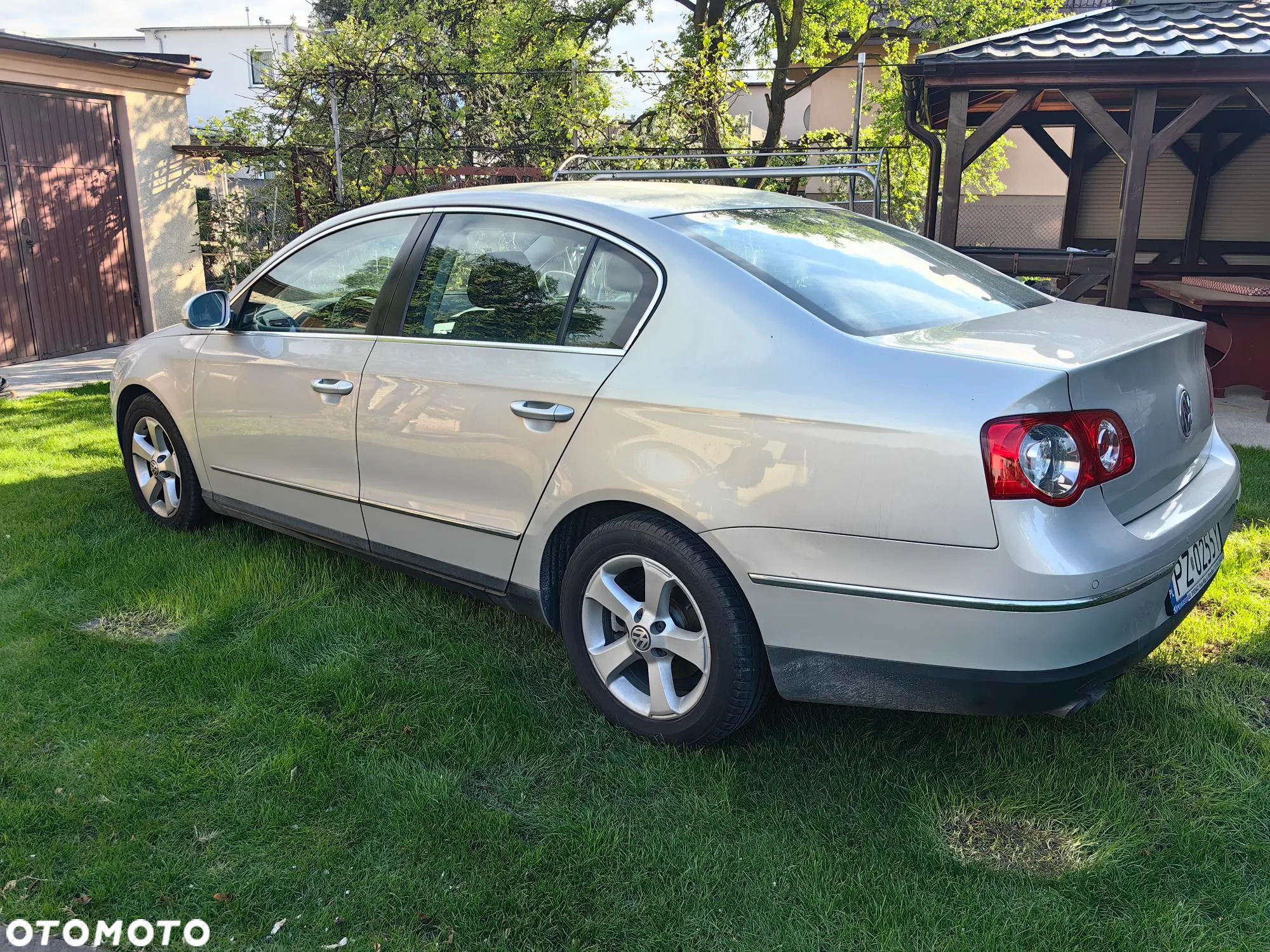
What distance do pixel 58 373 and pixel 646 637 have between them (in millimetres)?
8568

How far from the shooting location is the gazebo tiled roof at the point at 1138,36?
7.14 m

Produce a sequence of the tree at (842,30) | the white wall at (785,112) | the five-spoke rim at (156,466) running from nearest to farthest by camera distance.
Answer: the five-spoke rim at (156,466) < the tree at (842,30) < the white wall at (785,112)

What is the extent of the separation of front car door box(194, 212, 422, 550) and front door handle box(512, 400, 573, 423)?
0.80m

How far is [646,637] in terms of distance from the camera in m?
2.75

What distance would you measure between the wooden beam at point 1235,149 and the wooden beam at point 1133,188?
4.31m

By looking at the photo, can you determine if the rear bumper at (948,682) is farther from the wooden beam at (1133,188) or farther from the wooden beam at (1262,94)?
the wooden beam at (1262,94)

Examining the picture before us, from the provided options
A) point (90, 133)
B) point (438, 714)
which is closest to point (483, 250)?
point (438, 714)

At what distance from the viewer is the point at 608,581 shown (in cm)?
281

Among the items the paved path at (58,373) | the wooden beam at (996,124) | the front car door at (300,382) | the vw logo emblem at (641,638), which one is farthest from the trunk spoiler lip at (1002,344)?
the paved path at (58,373)

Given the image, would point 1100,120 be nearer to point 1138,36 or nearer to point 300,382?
point 1138,36

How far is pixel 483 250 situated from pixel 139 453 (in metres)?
2.38

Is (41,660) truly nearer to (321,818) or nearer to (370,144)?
(321,818)

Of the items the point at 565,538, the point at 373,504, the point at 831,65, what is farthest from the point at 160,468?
the point at 831,65

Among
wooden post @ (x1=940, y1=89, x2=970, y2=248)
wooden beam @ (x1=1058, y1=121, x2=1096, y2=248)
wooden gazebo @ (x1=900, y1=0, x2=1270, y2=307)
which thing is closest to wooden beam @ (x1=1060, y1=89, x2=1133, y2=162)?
wooden gazebo @ (x1=900, y1=0, x2=1270, y2=307)
